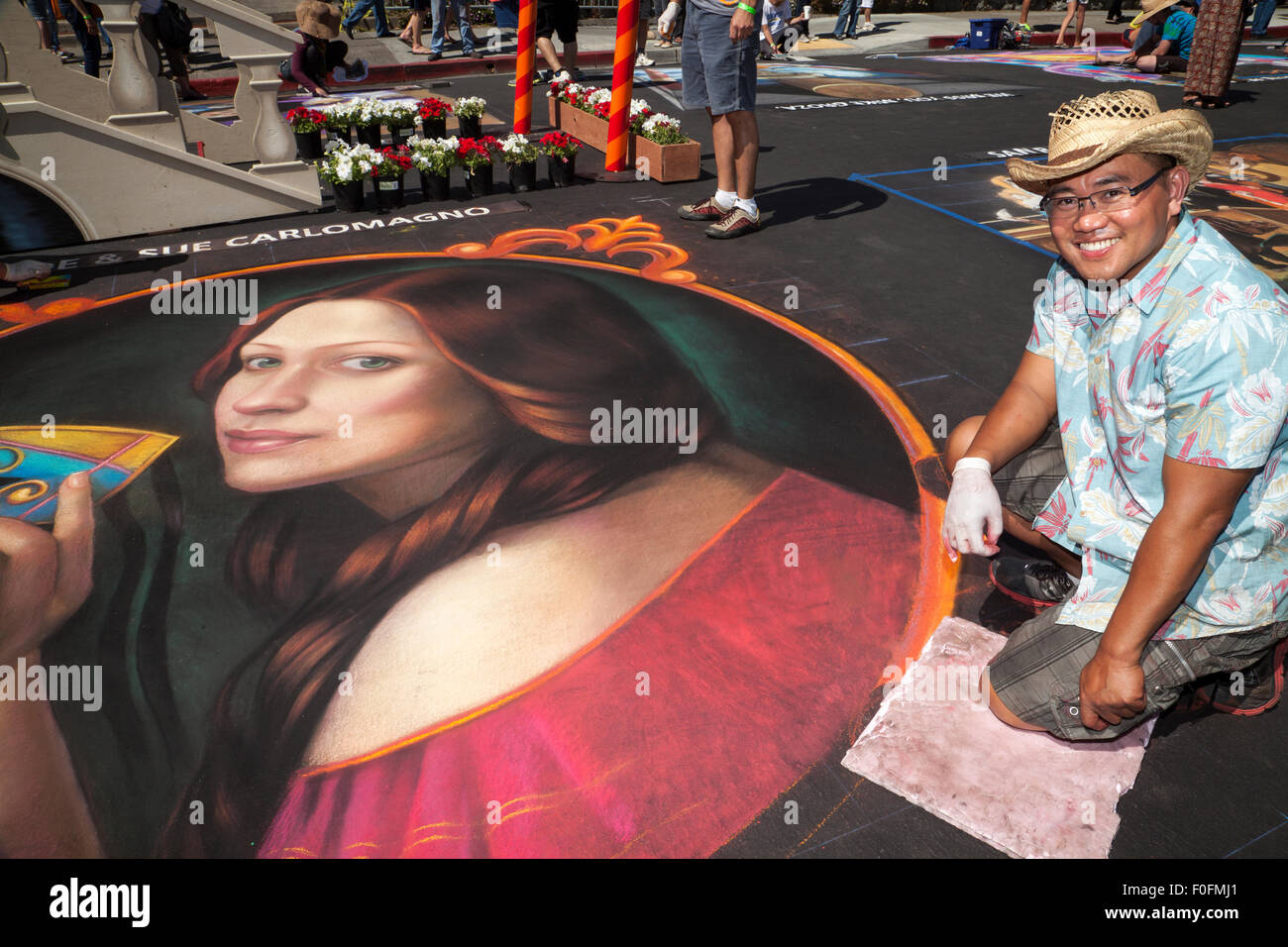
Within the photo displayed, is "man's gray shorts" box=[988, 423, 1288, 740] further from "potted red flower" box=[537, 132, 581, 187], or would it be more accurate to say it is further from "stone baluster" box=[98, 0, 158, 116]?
"stone baluster" box=[98, 0, 158, 116]

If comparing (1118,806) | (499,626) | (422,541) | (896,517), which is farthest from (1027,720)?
(422,541)

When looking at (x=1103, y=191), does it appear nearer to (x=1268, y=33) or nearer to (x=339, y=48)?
(x=339, y=48)

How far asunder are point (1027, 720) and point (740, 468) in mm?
1527

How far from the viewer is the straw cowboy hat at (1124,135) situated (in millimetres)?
1891

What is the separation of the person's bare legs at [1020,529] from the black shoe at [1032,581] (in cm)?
5

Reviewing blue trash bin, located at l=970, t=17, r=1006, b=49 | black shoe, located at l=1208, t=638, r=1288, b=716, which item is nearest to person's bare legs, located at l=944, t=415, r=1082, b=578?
black shoe, located at l=1208, t=638, r=1288, b=716

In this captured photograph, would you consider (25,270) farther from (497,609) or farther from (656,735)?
(656,735)

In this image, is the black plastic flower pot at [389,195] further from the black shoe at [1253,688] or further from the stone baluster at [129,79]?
the black shoe at [1253,688]

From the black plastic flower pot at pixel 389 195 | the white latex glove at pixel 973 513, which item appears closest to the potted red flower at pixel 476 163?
the black plastic flower pot at pixel 389 195

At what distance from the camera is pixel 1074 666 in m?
2.20

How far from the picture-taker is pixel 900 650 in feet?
8.61

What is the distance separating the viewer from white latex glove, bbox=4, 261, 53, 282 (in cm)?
525

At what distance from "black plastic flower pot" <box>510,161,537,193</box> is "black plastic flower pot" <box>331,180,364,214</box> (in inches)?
48.6

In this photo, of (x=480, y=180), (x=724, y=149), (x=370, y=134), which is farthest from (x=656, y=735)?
(x=370, y=134)
